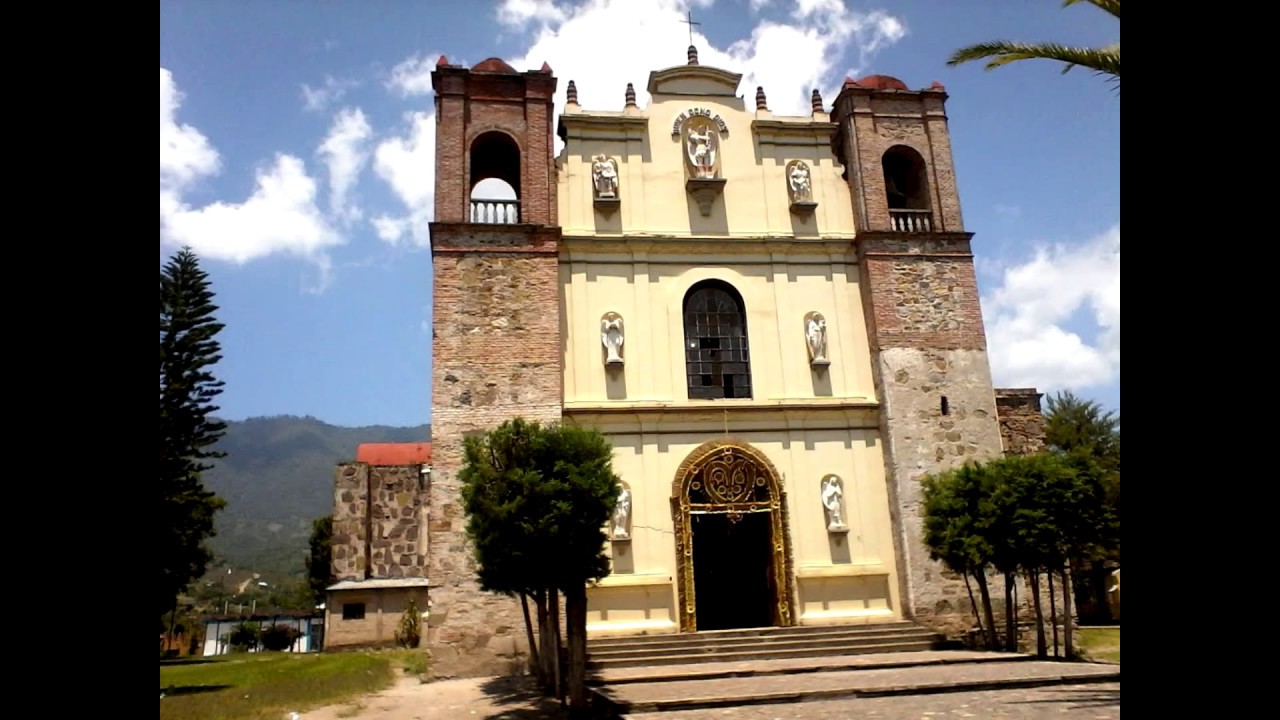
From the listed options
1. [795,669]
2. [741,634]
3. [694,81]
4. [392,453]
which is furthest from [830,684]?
[392,453]

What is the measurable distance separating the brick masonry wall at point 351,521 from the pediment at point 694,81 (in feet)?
69.9

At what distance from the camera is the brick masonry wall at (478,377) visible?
669 inches

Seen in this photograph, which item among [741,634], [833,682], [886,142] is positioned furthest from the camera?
[886,142]

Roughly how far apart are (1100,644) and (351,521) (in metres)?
26.3

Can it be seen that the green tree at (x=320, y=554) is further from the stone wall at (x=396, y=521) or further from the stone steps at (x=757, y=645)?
the stone steps at (x=757, y=645)

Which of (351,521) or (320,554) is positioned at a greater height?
(351,521)

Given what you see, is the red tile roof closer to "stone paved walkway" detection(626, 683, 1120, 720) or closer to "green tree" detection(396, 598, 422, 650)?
"green tree" detection(396, 598, 422, 650)

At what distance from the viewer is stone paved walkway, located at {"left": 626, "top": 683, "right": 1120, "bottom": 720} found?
424 inches

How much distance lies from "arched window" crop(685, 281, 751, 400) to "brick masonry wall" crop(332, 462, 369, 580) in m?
19.7

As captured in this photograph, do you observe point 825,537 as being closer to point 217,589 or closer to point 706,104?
point 706,104

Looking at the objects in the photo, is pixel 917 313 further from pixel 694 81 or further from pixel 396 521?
pixel 396 521

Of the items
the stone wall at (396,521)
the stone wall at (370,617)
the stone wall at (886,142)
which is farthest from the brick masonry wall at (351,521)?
the stone wall at (886,142)

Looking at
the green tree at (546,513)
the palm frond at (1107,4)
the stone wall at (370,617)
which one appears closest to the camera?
the palm frond at (1107,4)

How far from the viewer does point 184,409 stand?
2380 cm
